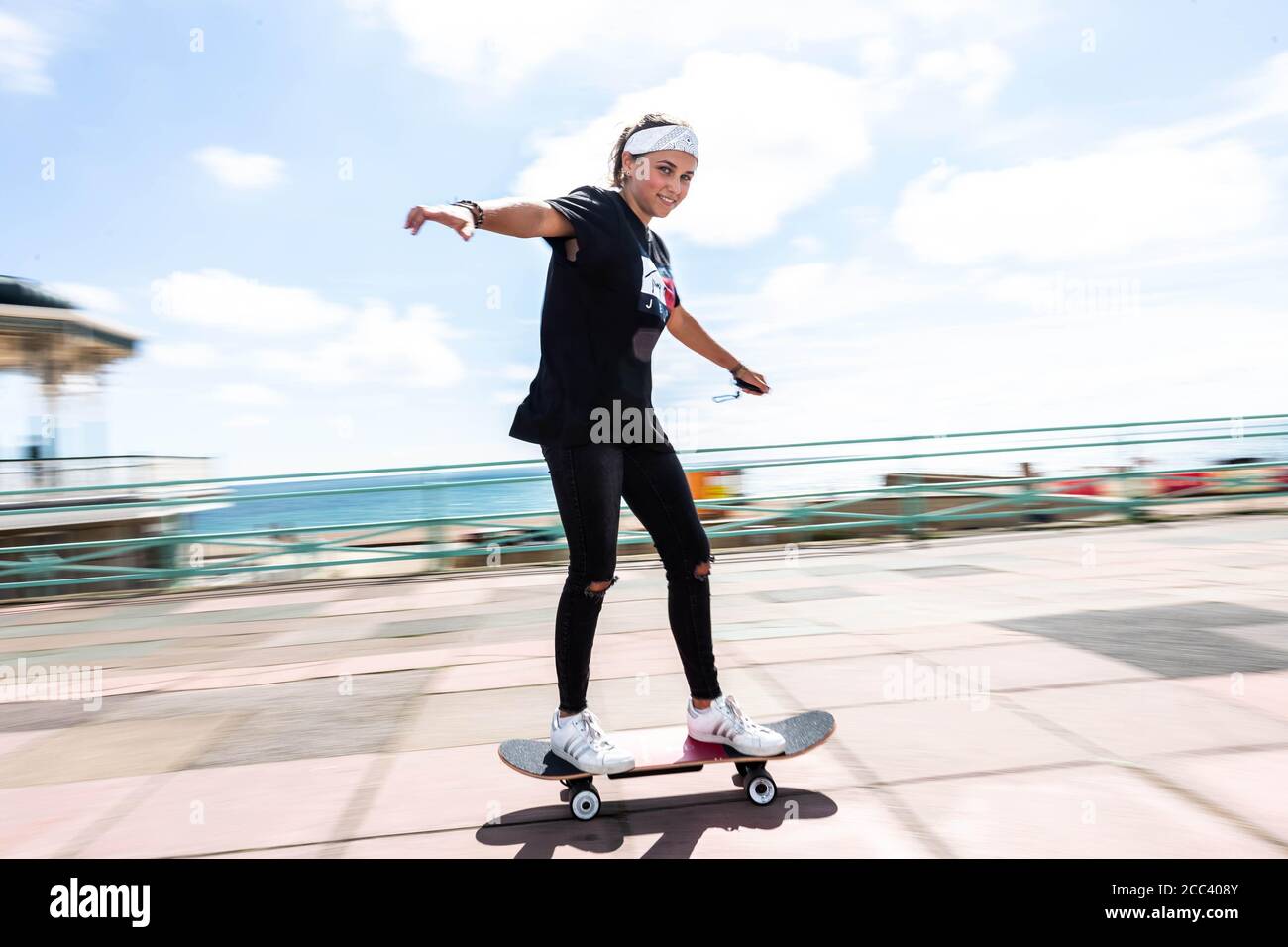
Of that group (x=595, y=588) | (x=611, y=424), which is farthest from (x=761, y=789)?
(x=611, y=424)

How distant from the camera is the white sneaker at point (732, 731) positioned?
2.35 metres

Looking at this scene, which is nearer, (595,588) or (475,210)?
(475,210)

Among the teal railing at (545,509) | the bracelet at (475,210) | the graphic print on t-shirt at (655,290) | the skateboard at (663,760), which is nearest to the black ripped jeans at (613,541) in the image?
the skateboard at (663,760)

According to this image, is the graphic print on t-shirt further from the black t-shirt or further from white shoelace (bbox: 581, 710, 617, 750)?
white shoelace (bbox: 581, 710, 617, 750)

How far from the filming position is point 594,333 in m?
2.30

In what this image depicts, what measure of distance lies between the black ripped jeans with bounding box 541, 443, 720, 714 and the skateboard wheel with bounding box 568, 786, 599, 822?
224 mm

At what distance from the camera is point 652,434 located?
238 centimetres

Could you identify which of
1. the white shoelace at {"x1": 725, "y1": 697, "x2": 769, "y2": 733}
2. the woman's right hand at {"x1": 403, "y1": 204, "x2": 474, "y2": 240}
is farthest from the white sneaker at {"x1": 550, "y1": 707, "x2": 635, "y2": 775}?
the woman's right hand at {"x1": 403, "y1": 204, "x2": 474, "y2": 240}

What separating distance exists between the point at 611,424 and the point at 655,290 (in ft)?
1.37

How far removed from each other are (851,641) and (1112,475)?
6.61 m

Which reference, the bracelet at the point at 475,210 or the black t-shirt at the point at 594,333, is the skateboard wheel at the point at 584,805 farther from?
the bracelet at the point at 475,210

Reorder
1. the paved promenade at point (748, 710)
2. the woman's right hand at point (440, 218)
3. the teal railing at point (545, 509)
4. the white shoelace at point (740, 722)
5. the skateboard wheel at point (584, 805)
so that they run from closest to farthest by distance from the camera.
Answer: the woman's right hand at point (440, 218) < the paved promenade at point (748, 710) < the skateboard wheel at point (584, 805) < the white shoelace at point (740, 722) < the teal railing at point (545, 509)

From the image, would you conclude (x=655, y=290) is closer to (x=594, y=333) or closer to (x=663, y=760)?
(x=594, y=333)
